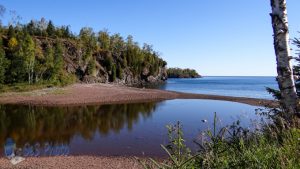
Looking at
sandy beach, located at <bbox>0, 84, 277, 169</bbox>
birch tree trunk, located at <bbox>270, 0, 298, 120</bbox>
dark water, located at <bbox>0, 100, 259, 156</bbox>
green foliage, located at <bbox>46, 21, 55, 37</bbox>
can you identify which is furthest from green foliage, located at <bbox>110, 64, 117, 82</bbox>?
birch tree trunk, located at <bbox>270, 0, 298, 120</bbox>

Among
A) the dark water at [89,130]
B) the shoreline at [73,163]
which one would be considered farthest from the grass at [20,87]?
the shoreline at [73,163]

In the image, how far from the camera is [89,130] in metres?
29.7

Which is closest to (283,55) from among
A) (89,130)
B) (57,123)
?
(89,130)

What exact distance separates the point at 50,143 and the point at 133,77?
115m

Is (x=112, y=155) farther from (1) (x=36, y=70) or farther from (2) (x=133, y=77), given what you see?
(2) (x=133, y=77)

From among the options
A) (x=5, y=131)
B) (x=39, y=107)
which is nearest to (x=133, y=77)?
(x=39, y=107)

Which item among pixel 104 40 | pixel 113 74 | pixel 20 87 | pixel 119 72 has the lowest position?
pixel 20 87

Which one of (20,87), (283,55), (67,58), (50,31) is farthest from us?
(50,31)

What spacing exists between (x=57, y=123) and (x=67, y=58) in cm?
7674

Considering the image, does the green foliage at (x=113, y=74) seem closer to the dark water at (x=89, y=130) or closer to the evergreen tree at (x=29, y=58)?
the evergreen tree at (x=29, y=58)

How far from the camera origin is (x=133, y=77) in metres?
139

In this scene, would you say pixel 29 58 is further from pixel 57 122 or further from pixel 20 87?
pixel 57 122

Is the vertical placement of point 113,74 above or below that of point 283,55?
below

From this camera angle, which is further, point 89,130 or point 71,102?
point 71,102
